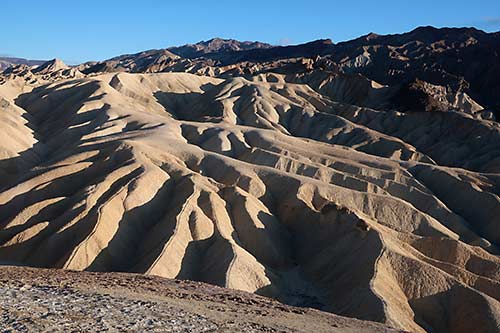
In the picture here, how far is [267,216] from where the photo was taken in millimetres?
42781

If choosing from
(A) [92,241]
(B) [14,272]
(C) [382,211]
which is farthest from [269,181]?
(B) [14,272]

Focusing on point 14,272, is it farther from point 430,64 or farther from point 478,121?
point 430,64

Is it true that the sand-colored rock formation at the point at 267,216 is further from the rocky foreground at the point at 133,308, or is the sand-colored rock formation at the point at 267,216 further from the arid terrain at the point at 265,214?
the rocky foreground at the point at 133,308

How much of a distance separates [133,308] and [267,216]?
78.6 ft

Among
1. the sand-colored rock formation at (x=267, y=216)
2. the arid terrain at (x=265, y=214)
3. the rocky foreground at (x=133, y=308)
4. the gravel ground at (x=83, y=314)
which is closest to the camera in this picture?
the gravel ground at (x=83, y=314)

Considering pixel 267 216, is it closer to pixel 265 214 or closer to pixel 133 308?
pixel 265 214

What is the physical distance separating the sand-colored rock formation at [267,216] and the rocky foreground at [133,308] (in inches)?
334

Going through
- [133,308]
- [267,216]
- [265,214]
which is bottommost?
[267,216]

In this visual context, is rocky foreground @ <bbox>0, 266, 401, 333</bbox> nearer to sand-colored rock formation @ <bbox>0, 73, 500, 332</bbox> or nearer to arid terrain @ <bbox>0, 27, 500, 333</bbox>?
arid terrain @ <bbox>0, 27, 500, 333</bbox>

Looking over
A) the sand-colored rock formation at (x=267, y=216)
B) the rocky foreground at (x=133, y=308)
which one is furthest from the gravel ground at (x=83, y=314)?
the sand-colored rock formation at (x=267, y=216)

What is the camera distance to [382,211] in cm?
4484

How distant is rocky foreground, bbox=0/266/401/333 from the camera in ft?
58.6

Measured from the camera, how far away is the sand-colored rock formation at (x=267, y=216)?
107ft

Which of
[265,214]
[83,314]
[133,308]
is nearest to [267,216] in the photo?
[265,214]
